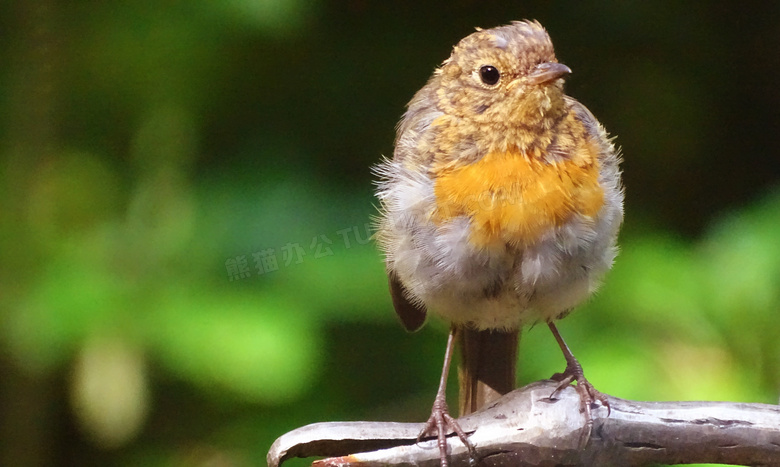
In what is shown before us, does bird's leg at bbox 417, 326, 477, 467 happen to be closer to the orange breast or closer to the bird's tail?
the bird's tail

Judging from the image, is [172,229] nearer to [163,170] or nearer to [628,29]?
[163,170]

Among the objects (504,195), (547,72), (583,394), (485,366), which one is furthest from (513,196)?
(485,366)

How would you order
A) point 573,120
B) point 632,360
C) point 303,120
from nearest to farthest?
1. point 573,120
2. point 632,360
3. point 303,120

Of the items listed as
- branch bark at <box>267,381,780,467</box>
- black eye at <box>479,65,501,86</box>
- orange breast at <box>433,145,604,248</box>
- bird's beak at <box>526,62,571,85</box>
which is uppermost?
A: black eye at <box>479,65,501,86</box>

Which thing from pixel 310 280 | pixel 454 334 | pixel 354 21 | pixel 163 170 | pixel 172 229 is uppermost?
pixel 354 21

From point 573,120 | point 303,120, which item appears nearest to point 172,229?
point 303,120

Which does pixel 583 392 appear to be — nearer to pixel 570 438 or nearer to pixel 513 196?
pixel 570 438

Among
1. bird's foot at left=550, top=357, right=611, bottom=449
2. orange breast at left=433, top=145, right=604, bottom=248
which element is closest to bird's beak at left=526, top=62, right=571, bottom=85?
orange breast at left=433, top=145, right=604, bottom=248
